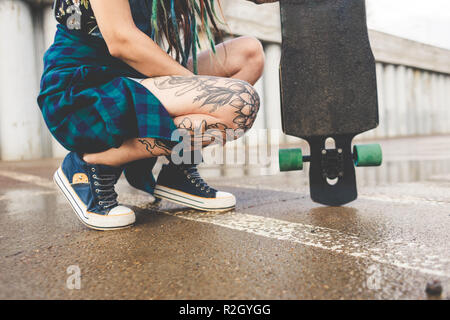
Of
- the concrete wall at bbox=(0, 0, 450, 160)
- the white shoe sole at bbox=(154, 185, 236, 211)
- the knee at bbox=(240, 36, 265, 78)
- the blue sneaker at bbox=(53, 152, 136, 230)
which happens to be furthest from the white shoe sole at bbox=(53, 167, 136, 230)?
the knee at bbox=(240, 36, 265, 78)

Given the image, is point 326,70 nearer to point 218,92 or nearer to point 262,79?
point 218,92

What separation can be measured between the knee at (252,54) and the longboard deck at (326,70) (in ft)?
0.66

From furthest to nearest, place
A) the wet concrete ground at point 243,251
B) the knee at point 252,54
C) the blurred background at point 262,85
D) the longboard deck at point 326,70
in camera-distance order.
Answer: the blurred background at point 262,85 < the knee at point 252,54 < the longboard deck at point 326,70 < the wet concrete ground at point 243,251

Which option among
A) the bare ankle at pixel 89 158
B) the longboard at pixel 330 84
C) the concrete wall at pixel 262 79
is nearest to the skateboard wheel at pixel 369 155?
the longboard at pixel 330 84

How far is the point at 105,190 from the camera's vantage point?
1.26 metres

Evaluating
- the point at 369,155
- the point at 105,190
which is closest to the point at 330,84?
the point at 369,155

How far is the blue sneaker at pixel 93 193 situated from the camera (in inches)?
47.3

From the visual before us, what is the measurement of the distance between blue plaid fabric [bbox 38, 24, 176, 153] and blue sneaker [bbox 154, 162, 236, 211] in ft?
1.00

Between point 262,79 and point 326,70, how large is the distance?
6.24 meters

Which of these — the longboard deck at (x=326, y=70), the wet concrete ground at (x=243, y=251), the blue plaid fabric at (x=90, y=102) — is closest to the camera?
the wet concrete ground at (x=243, y=251)

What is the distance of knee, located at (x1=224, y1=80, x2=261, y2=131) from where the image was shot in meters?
1.28

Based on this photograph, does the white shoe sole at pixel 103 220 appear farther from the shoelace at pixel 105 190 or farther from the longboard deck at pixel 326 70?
the longboard deck at pixel 326 70

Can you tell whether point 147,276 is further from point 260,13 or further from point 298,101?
point 260,13

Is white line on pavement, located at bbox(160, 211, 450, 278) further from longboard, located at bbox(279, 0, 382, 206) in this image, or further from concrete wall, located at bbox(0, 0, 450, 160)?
concrete wall, located at bbox(0, 0, 450, 160)
